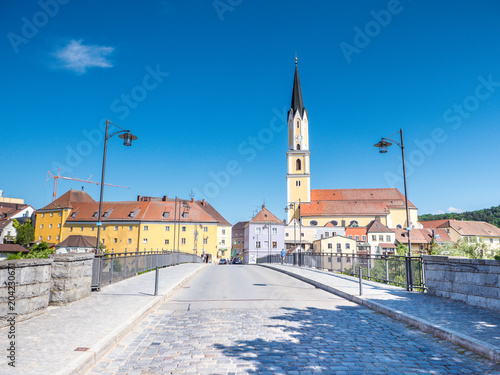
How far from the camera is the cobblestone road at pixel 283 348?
5.06 meters

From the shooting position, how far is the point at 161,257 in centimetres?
2500

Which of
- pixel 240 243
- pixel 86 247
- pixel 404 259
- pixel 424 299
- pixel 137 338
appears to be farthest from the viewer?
pixel 240 243

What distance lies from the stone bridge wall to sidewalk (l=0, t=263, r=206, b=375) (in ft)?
27.3

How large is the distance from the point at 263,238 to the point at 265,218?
4695 millimetres

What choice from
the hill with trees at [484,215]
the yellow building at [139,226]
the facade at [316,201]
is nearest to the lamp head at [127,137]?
the yellow building at [139,226]

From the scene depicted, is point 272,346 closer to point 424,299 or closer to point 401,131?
point 424,299

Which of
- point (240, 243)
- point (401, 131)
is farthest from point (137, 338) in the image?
point (240, 243)

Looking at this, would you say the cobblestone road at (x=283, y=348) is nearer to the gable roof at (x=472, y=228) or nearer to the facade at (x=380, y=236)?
the facade at (x=380, y=236)

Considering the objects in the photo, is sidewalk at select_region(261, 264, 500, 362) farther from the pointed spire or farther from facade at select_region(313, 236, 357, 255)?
the pointed spire

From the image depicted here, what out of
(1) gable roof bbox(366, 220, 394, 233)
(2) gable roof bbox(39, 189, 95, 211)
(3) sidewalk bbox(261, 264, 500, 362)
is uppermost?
(2) gable roof bbox(39, 189, 95, 211)

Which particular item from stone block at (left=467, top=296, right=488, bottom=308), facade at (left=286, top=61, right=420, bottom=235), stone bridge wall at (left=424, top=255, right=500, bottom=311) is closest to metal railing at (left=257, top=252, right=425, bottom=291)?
stone bridge wall at (left=424, top=255, right=500, bottom=311)

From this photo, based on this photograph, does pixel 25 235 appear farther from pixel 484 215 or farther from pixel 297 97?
pixel 484 215

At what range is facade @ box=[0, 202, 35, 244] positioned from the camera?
83662mm

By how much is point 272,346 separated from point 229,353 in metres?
0.81
